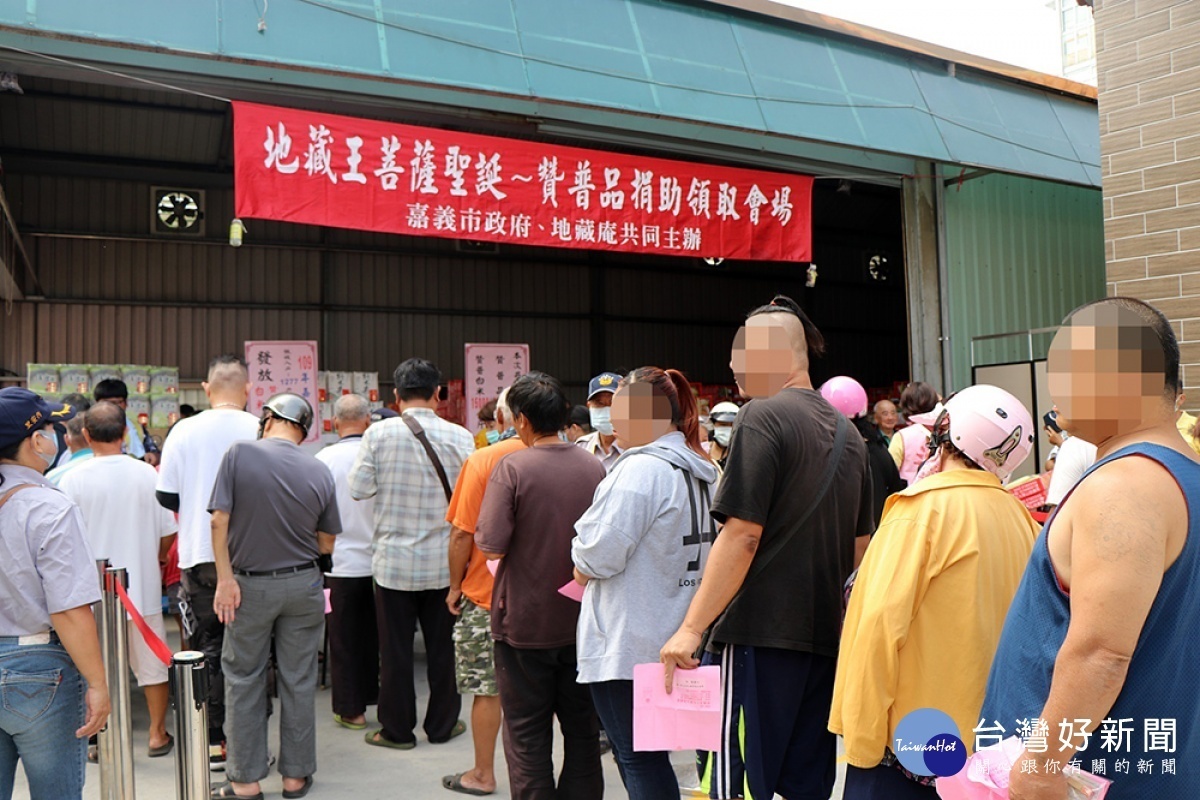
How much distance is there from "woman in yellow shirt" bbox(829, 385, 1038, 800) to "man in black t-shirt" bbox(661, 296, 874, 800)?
294mm

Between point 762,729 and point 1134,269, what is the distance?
5.44 metres

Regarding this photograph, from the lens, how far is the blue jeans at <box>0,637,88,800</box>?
8.02ft

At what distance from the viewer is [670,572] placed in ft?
8.85

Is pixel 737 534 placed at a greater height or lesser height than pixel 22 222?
lesser

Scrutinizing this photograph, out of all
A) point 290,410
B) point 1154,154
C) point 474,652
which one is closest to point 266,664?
point 474,652

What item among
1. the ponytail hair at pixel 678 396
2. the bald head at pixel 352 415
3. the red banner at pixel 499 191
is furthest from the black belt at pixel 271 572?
the red banner at pixel 499 191

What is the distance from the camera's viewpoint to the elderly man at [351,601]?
496 centimetres

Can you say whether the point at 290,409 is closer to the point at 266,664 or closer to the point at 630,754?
the point at 266,664

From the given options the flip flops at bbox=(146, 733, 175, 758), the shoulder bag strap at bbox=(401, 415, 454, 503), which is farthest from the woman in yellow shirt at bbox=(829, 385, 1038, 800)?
the flip flops at bbox=(146, 733, 175, 758)

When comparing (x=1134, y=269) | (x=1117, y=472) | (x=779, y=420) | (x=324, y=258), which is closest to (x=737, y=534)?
(x=779, y=420)

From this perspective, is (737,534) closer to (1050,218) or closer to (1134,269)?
(1134,269)

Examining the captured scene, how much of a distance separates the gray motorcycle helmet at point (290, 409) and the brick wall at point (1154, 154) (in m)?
5.48

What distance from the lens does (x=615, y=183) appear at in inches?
289

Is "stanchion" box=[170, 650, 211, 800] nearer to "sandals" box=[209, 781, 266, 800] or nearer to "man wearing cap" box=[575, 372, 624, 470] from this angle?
"sandals" box=[209, 781, 266, 800]
